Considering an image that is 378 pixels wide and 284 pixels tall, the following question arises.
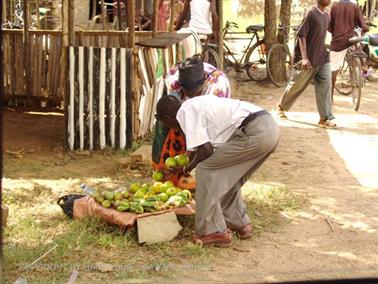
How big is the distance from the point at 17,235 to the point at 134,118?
317cm

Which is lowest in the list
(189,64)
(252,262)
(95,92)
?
(252,262)

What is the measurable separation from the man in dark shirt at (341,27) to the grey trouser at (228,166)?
5.93 metres

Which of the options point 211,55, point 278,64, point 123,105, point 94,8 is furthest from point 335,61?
point 94,8

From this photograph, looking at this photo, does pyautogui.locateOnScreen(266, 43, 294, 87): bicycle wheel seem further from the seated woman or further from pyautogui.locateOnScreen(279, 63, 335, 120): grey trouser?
the seated woman

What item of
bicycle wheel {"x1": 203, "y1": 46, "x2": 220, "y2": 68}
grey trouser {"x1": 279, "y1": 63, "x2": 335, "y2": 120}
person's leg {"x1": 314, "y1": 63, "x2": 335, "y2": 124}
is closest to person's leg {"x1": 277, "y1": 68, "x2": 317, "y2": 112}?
grey trouser {"x1": 279, "y1": 63, "x2": 335, "y2": 120}

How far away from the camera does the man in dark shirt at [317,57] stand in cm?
939

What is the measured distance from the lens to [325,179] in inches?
284

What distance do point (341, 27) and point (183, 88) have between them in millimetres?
6357

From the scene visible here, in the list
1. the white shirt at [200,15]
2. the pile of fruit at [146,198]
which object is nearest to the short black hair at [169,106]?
the pile of fruit at [146,198]

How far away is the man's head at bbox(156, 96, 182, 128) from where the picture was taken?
16.4 ft

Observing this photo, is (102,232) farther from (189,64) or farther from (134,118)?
(134,118)

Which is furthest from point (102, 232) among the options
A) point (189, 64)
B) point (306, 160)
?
point (306, 160)

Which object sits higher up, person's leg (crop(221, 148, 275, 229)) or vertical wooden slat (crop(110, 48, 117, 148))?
vertical wooden slat (crop(110, 48, 117, 148))

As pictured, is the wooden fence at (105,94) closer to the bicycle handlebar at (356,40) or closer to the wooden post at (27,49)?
the wooden post at (27,49)
